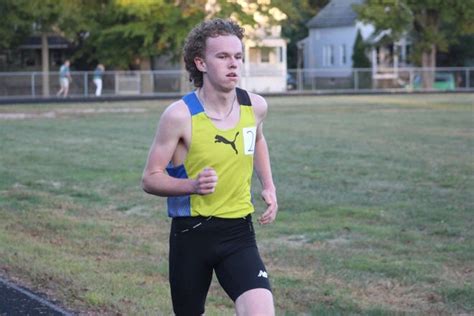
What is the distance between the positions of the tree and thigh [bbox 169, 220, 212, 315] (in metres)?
57.8

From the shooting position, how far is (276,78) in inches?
2707

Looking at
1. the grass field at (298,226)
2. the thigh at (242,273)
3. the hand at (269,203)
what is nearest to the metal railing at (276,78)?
the grass field at (298,226)

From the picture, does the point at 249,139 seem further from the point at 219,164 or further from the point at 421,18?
the point at 421,18

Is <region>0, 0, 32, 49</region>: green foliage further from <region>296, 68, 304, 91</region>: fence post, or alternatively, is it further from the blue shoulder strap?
the blue shoulder strap

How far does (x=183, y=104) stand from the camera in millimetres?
Answer: 5371

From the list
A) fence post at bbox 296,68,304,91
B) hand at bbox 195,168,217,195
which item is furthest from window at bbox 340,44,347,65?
hand at bbox 195,168,217,195

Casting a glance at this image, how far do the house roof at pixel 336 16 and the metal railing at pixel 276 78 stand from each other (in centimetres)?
793

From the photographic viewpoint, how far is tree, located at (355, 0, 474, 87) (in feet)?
210

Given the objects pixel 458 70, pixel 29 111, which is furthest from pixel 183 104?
pixel 458 70

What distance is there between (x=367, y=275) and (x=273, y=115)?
1101 inches

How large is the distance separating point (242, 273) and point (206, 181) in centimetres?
60

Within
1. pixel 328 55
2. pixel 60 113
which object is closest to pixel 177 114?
pixel 60 113

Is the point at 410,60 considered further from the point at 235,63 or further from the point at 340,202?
the point at 235,63

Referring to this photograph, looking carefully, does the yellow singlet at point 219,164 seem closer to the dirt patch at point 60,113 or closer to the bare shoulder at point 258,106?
the bare shoulder at point 258,106
